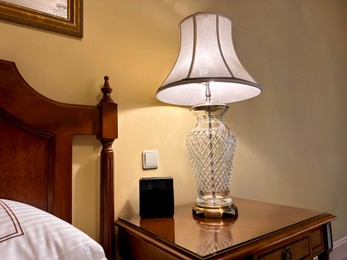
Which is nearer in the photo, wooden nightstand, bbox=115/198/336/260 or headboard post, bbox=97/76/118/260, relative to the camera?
wooden nightstand, bbox=115/198/336/260

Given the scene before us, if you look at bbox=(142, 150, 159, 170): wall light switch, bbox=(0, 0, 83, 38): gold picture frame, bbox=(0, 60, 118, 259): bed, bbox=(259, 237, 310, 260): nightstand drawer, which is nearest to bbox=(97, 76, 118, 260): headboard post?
bbox=(0, 60, 118, 259): bed

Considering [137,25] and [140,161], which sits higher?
[137,25]

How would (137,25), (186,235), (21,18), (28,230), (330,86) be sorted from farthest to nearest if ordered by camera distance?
(330,86) < (137,25) < (21,18) < (186,235) < (28,230)

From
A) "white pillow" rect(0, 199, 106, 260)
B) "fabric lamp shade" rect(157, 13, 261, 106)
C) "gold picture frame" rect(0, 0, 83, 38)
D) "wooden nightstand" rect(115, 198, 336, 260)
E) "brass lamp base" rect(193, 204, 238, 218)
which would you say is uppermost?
"gold picture frame" rect(0, 0, 83, 38)

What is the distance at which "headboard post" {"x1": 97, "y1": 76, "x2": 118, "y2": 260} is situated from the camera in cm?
99

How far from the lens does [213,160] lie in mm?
1020

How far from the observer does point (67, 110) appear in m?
0.94

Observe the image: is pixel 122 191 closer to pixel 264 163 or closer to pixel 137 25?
pixel 137 25

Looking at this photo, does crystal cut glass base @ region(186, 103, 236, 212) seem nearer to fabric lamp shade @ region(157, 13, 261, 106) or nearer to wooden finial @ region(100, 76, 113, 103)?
fabric lamp shade @ region(157, 13, 261, 106)

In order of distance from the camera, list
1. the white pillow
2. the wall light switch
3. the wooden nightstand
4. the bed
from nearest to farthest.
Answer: the white pillow < the wooden nightstand < the bed < the wall light switch

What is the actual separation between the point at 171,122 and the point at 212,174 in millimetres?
384

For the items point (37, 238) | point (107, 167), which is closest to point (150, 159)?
point (107, 167)

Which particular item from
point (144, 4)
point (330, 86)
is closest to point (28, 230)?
point (144, 4)

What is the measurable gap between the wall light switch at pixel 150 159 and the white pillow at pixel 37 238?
0.54 metres
